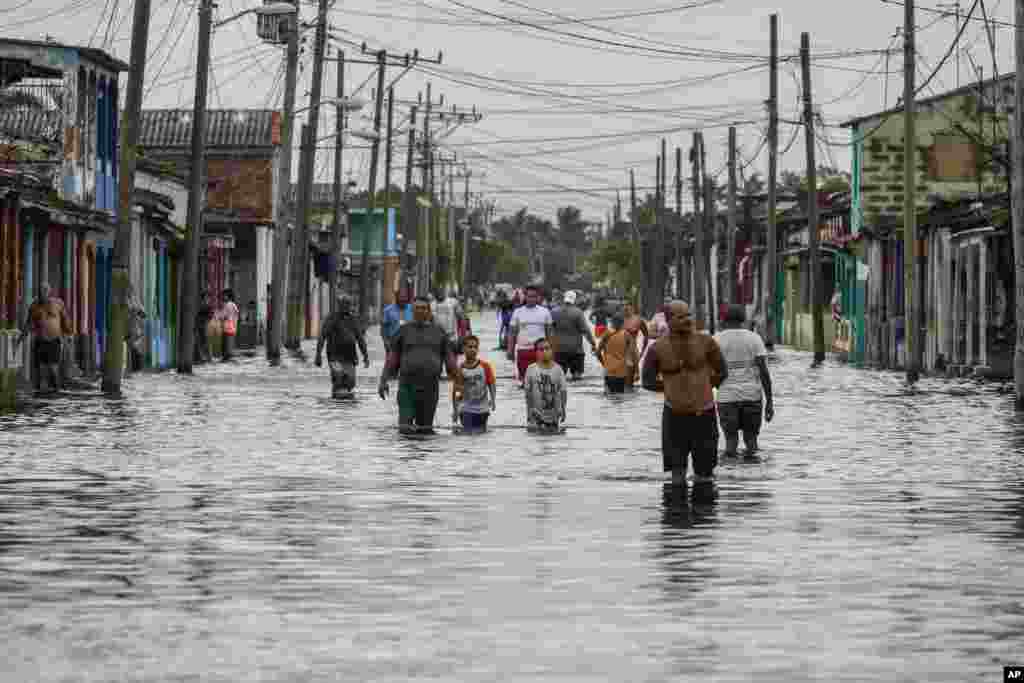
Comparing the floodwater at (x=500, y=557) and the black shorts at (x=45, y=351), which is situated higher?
the black shorts at (x=45, y=351)

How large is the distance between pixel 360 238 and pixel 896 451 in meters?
117

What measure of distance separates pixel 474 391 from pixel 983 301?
25.3 m

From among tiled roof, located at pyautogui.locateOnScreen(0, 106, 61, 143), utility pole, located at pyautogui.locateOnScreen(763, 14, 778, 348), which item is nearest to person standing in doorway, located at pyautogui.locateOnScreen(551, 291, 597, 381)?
tiled roof, located at pyautogui.locateOnScreen(0, 106, 61, 143)

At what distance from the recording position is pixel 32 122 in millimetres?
46219

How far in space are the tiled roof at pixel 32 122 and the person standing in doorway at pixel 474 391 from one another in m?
18.9

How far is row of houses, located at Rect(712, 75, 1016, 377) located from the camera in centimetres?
4888

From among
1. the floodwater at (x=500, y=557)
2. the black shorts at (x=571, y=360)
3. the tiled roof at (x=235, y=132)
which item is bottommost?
the floodwater at (x=500, y=557)

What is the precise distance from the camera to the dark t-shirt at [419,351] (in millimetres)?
27266


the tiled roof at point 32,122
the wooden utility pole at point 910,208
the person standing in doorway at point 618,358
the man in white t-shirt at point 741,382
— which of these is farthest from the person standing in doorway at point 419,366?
the wooden utility pole at point 910,208

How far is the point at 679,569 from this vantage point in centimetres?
1388

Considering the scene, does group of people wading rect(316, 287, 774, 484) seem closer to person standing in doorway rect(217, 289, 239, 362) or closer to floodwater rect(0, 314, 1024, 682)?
floodwater rect(0, 314, 1024, 682)

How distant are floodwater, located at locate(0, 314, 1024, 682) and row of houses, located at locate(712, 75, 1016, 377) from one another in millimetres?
19524

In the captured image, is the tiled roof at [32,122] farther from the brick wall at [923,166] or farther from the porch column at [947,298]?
the brick wall at [923,166]

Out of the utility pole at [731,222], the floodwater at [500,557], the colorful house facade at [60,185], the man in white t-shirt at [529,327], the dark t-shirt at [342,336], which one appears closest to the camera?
the floodwater at [500,557]
